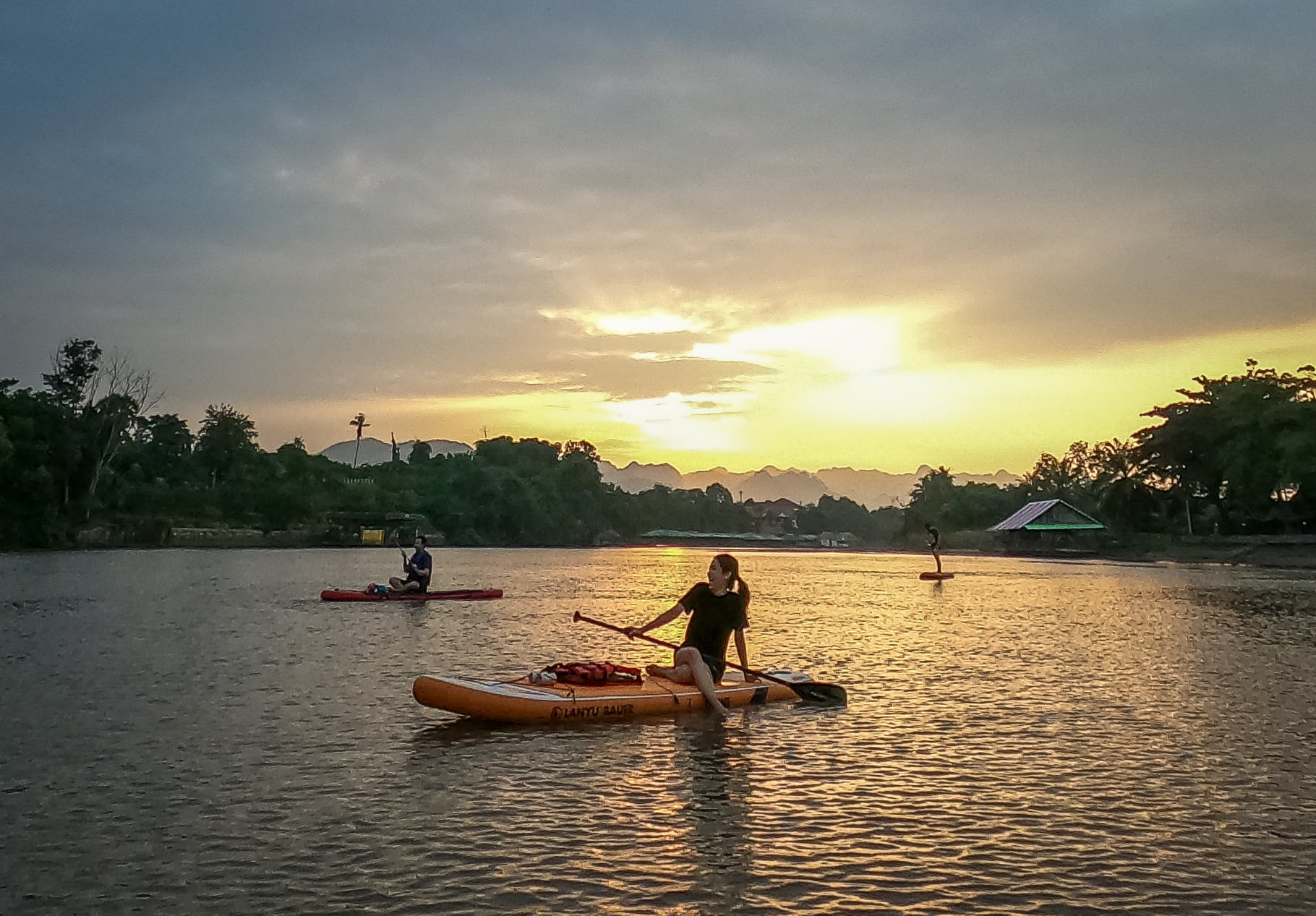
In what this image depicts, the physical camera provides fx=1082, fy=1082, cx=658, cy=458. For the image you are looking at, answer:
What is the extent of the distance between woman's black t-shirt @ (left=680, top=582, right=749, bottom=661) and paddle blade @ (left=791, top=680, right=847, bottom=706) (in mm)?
1378

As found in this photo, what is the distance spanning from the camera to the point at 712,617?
45.9 feet

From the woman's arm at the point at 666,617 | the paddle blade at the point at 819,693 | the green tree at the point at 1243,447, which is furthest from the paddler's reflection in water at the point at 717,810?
the green tree at the point at 1243,447

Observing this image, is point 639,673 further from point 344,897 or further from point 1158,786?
point 344,897

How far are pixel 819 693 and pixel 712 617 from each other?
2153 mm

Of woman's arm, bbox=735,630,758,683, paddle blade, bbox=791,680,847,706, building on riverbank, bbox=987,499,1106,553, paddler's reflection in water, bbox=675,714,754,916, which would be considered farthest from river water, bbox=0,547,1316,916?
building on riverbank, bbox=987,499,1106,553

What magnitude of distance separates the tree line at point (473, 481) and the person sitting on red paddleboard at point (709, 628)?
57196mm

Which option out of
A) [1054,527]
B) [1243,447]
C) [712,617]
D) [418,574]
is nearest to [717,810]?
[712,617]

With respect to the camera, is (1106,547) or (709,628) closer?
(709,628)

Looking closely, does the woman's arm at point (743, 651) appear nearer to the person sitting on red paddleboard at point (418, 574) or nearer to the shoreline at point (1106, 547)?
the person sitting on red paddleboard at point (418, 574)

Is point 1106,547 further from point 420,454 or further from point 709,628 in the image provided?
point 420,454

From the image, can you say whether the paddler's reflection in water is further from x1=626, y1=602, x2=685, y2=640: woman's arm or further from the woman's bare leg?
x1=626, y1=602, x2=685, y2=640: woman's arm

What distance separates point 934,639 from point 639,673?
12552 millimetres

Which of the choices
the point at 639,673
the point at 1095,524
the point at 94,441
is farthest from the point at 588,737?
the point at 1095,524

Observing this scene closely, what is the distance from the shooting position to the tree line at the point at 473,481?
68938 millimetres
